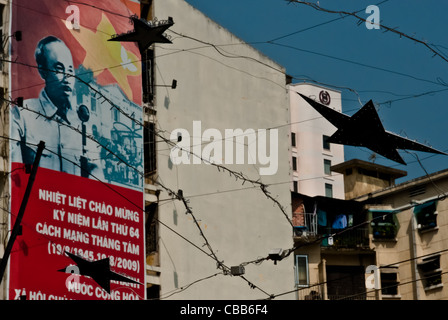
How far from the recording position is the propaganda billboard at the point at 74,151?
118 feet

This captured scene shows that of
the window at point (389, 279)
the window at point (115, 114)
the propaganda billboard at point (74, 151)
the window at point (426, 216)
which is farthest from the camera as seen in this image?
the window at point (389, 279)

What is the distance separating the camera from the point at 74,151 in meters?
38.2

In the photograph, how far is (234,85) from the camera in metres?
47.5

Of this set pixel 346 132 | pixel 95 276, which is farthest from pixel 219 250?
pixel 346 132

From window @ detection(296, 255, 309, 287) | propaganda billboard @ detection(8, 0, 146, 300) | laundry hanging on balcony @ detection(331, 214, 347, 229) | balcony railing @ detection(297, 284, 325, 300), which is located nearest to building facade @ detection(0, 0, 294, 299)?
propaganda billboard @ detection(8, 0, 146, 300)

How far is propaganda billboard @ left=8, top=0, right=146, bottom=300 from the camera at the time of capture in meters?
36.0

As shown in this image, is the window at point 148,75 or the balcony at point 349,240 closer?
the window at point 148,75

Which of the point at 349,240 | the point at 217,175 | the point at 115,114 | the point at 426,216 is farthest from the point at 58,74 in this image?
the point at 426,216

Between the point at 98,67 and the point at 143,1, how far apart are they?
180 inches

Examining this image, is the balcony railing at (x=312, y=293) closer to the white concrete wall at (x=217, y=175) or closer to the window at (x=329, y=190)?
the white concrete wall at (x=217, y=175)

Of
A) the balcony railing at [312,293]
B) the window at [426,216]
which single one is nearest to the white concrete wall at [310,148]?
the window at [426,216]

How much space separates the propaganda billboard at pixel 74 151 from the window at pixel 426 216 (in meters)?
17.2
